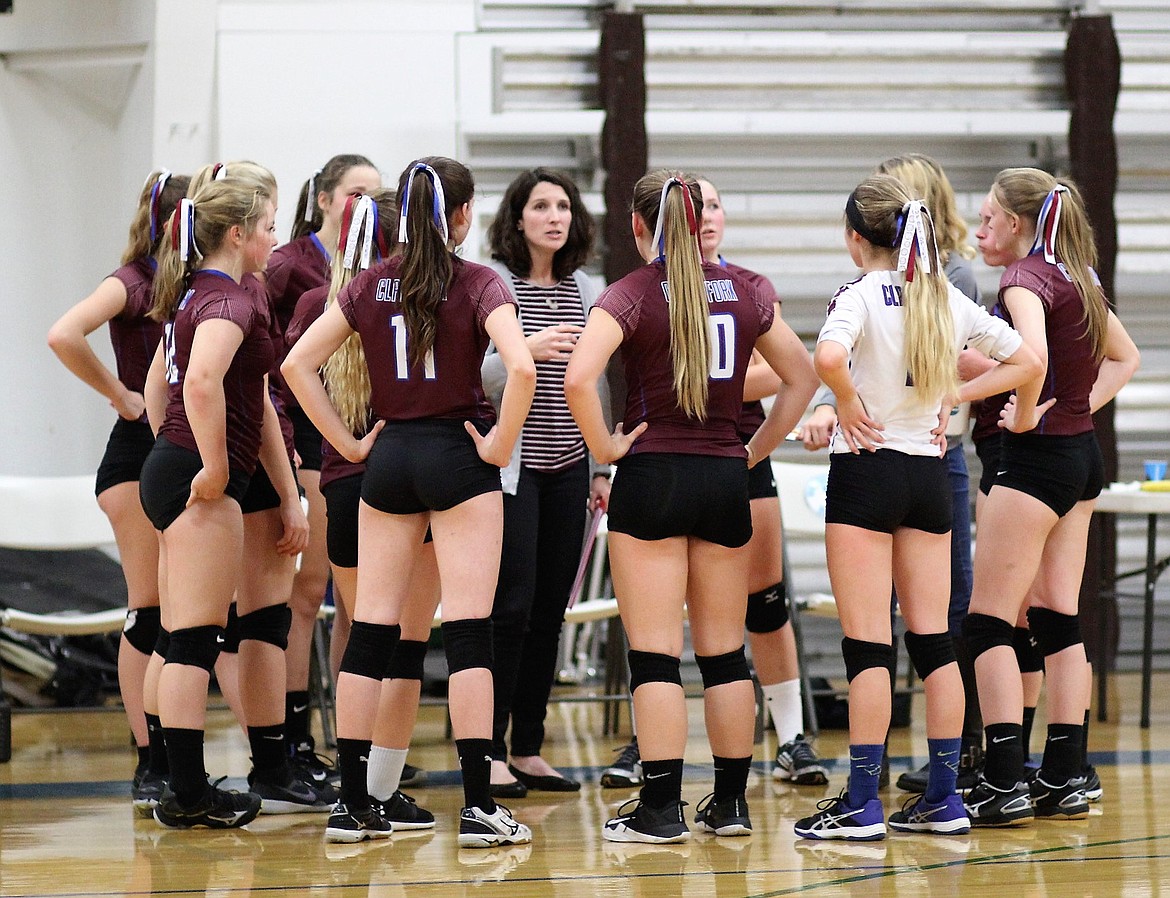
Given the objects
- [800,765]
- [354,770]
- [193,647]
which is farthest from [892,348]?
[193,647]

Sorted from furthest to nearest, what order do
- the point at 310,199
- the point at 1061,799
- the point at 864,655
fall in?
the point at 310,199, the point at 1061,799, the point at 864,655

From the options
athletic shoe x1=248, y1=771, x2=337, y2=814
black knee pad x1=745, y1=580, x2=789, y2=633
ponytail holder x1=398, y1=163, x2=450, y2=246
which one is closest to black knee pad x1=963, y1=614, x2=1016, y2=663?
black knee pad x1=745, y1=580, x2=789, y2=633

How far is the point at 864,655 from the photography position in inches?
131

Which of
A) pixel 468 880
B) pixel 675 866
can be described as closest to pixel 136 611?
pixel 468 880

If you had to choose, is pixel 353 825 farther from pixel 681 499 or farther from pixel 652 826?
pixel 681 499

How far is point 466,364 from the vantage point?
10.8 ft

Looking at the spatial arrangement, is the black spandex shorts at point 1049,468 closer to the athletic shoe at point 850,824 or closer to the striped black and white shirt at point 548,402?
the athletic shoe at point 850,824

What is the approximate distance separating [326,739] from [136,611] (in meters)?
1.16

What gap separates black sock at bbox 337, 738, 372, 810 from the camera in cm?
330

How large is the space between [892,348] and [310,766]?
2.08 meters

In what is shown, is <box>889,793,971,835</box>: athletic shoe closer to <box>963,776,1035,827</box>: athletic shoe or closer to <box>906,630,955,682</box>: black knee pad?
<box>963,776,1035,827</box>: athletic shoe

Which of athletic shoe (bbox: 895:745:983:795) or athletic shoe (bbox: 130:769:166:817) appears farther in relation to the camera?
athletic shoe (bbox: 895:745:983:795)

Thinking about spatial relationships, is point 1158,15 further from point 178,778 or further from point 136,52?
point 178,778

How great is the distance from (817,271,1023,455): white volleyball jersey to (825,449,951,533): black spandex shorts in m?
0.03
